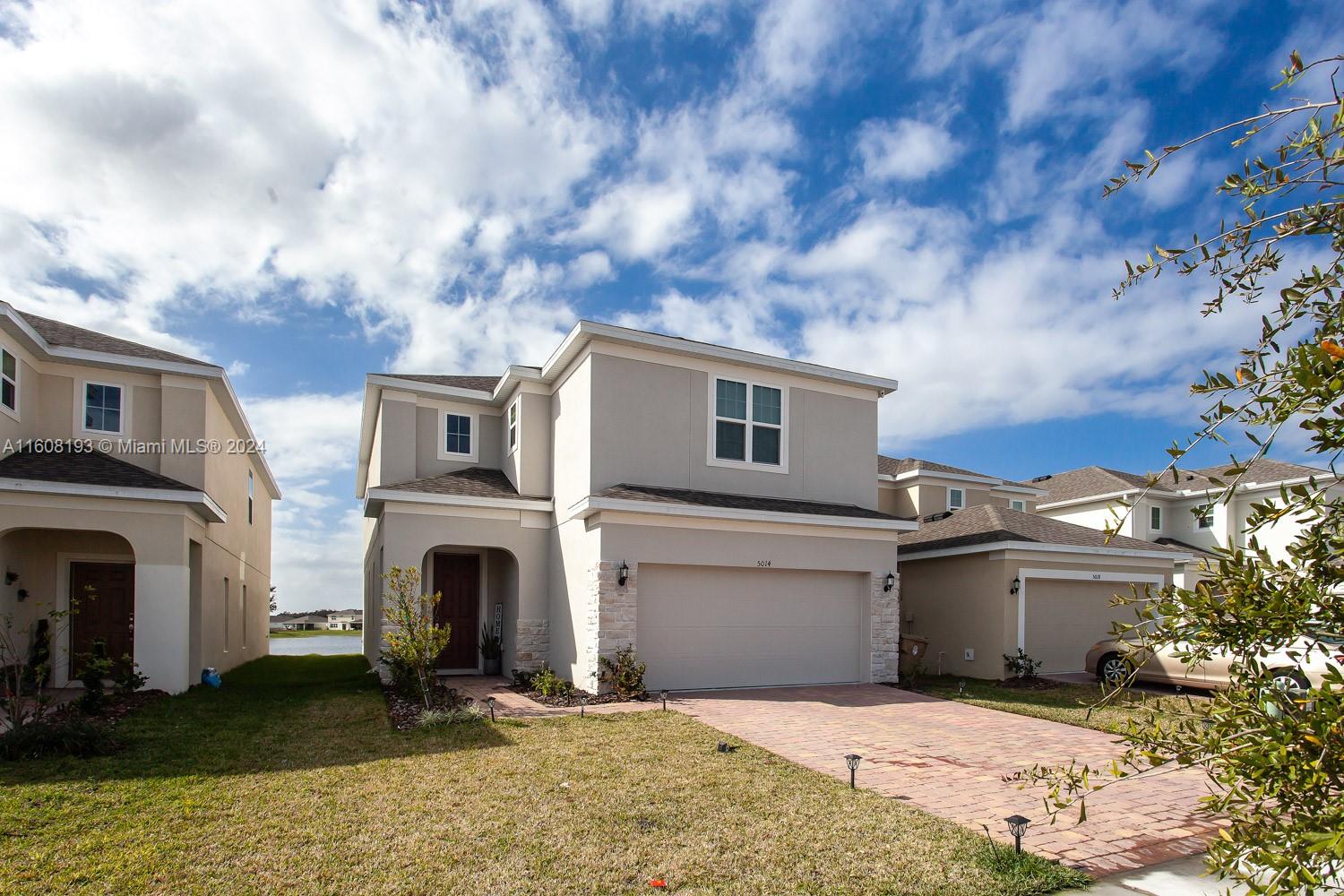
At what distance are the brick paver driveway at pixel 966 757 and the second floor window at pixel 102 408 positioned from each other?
11.7 m

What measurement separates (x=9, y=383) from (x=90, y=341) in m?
1.83

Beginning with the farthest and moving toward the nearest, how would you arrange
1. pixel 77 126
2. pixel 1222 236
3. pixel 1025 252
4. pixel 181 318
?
pixel 181 318
pixel 1025 252
pixel 77 126
pixel 1222 236

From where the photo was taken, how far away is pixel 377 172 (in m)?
10.5

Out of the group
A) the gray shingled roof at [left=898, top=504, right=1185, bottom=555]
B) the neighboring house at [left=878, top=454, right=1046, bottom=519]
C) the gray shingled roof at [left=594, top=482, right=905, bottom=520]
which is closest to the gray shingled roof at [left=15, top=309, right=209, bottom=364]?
the gray shingled roof at [left=594, top=482, right=905, bottom=520]

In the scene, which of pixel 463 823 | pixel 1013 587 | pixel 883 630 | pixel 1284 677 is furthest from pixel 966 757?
pixel 1013 587

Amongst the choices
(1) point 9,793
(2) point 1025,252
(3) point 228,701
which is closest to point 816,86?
(2) point 1025,252

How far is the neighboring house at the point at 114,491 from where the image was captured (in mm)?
12591

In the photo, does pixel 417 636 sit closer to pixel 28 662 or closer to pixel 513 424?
pixel 513 424

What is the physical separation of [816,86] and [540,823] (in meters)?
9.54

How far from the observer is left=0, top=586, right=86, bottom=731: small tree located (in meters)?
8.64

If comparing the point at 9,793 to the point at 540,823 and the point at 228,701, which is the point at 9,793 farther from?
the point at 228,701

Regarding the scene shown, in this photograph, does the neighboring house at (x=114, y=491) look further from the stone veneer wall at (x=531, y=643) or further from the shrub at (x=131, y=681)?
the stone veneer wall at (x=531, y=643)

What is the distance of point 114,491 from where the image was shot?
12.4 meters

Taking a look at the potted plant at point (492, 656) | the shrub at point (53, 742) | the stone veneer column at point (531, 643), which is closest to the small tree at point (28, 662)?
the shrub at point (53, 742)
